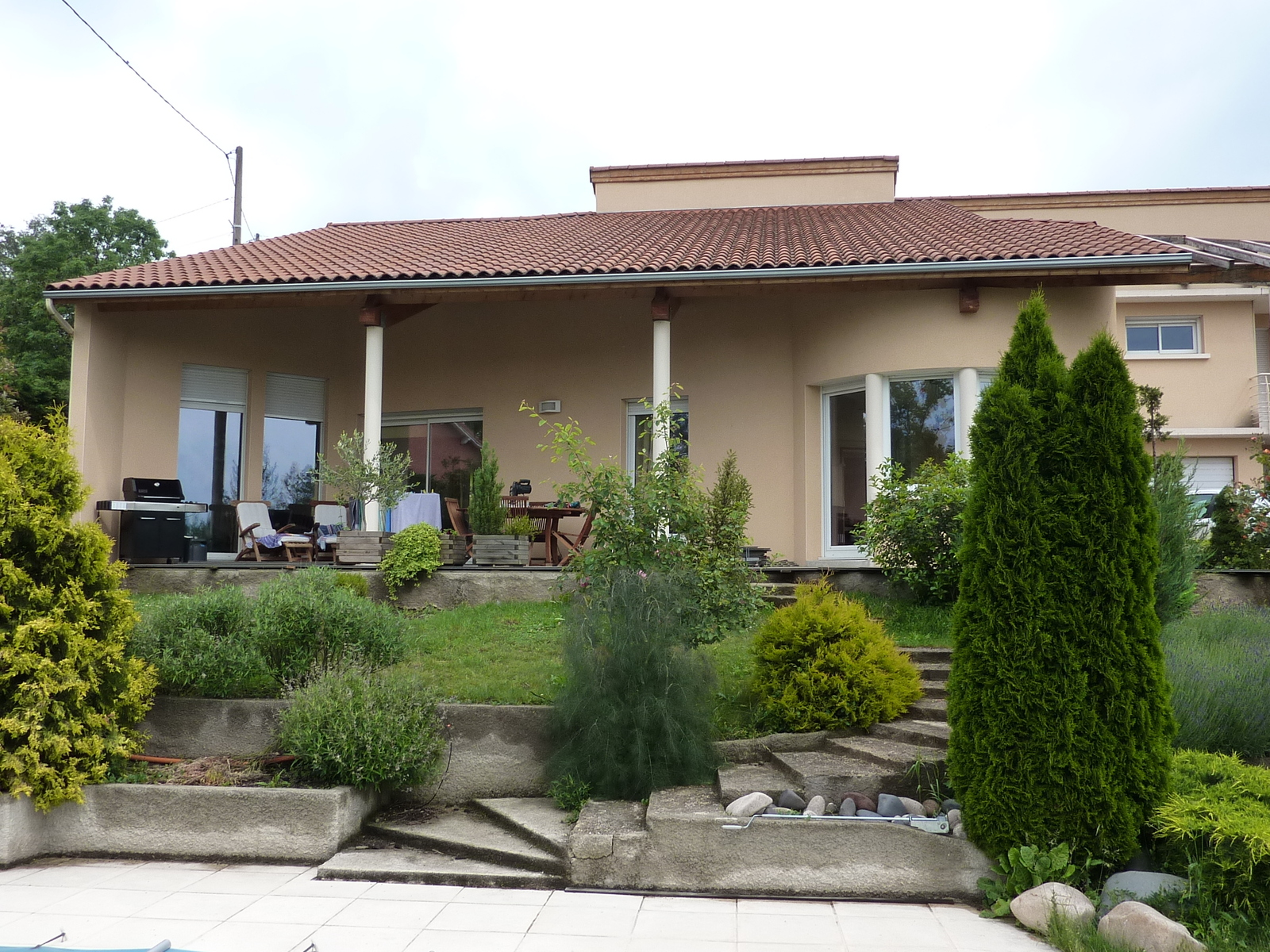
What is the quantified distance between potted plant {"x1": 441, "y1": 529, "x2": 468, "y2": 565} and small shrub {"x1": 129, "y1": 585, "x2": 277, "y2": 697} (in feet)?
9.56

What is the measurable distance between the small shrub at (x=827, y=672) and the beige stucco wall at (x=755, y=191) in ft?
35.7

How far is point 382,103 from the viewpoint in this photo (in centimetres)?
1598

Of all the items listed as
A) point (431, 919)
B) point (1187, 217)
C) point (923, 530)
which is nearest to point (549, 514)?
point (923, 530)

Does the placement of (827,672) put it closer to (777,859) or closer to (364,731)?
(777,859)

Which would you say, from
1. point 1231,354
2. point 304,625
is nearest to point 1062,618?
point 304,625

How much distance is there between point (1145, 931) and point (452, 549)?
7131 millimetres

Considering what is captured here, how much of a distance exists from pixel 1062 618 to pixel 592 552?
3.39 metres

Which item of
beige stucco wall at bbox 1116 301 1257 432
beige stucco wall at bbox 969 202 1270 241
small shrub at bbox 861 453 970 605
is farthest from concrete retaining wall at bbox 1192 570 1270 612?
beige stucco wall at bbox 969 202 1270 241

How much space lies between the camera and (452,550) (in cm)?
965

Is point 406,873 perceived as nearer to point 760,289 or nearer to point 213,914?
point 213,914

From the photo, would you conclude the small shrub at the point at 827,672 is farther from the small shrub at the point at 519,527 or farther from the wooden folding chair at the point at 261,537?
the wooden folding chair at the point at 261,537

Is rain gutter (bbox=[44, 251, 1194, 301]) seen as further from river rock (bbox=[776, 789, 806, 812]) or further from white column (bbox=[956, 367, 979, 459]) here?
river rock (bbox=[776, 789, 806, 812])

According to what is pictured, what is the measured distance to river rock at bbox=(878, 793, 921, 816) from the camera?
5066 mm

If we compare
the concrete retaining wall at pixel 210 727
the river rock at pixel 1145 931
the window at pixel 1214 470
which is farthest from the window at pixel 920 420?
the window at pixel 1214 470
